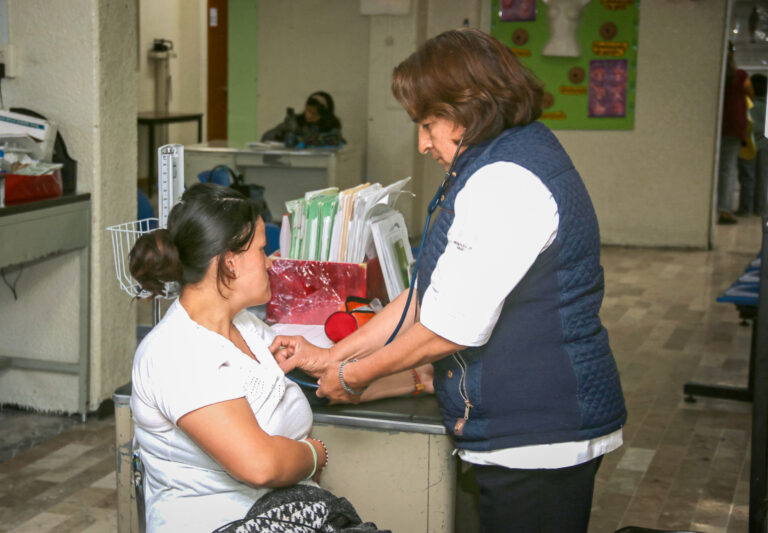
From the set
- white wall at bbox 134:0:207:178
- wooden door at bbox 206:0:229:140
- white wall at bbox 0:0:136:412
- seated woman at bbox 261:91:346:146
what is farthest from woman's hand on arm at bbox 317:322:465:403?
wooden door at bbox 206:0:229:140

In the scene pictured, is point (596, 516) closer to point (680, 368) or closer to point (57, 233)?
point (680, 368)

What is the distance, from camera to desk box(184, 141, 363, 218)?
654cm

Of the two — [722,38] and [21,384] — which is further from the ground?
[722,38]

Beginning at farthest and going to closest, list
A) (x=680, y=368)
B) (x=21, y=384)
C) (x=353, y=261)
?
(x=680, y=368)
(x=21, y=384)
(x=353, y=261)

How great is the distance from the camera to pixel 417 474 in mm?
1801

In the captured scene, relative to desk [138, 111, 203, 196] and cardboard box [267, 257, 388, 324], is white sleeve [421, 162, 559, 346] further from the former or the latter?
desk [138, 111, 203, 196]

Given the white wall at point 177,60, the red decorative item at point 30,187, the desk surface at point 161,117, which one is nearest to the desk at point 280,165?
the desk surface at point 161,117

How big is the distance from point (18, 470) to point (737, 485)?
8.44ft

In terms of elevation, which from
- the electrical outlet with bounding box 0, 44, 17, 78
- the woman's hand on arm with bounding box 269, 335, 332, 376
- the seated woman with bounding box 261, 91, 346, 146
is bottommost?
the woman's hand on arm with bounding box 269, 335, 332, 376

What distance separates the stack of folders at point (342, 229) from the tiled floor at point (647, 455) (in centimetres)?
113

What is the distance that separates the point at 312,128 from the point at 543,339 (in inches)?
222

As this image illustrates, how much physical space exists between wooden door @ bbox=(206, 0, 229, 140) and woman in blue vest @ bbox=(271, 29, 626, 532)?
9.87 metres

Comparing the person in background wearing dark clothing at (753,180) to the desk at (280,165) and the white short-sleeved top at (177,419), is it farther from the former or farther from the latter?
the white short-sleeved top at (177,419)

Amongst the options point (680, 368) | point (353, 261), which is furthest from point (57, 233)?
point (680, 368)
